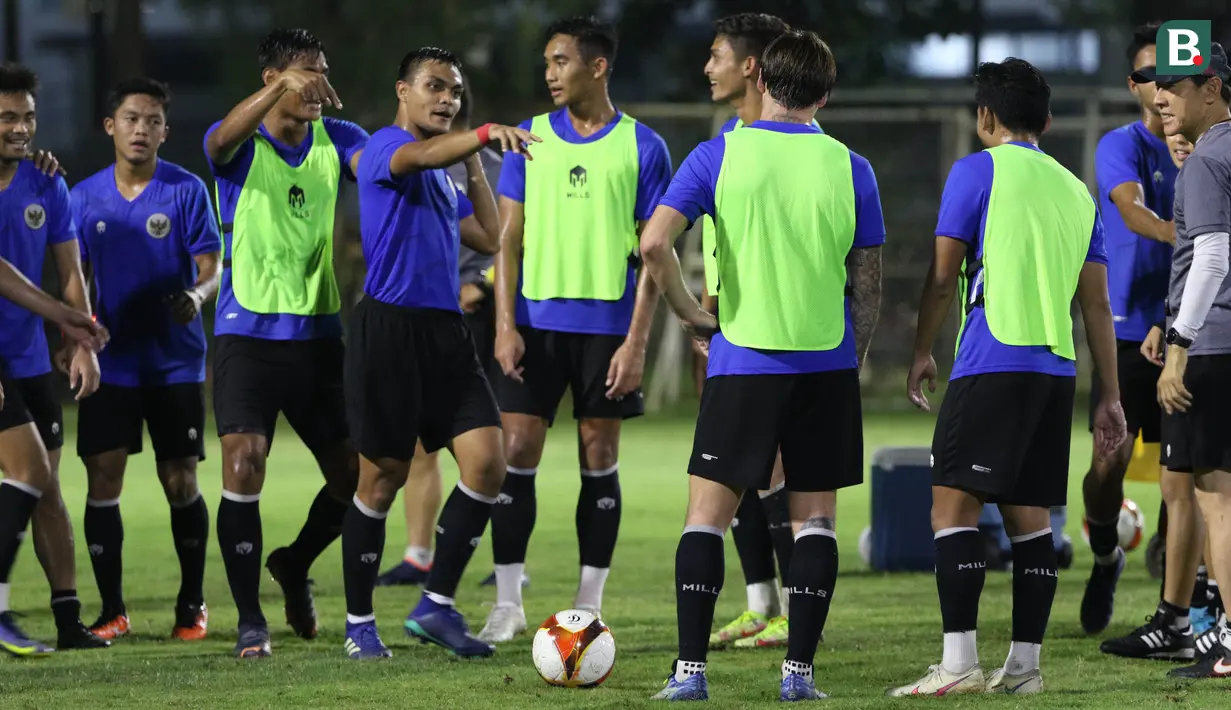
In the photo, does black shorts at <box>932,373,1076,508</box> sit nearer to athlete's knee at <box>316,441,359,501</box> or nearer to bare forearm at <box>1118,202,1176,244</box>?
bare forearm at <box>1118,202,1176,244</box>

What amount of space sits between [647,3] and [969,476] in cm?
2416

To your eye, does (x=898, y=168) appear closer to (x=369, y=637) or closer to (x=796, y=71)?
(x=369, y=637)

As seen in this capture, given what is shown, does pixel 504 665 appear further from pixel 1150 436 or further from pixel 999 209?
pixel 1150 436

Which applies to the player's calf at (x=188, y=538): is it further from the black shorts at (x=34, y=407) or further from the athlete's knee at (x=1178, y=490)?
the athlete's knee at (x=1178, y=490)

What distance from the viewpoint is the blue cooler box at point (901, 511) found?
9.37 metres

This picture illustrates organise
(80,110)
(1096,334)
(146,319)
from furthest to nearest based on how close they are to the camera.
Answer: (80,110) < (146,319) < (1096,334)

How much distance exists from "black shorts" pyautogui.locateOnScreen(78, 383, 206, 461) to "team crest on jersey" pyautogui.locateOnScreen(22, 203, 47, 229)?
713 mm

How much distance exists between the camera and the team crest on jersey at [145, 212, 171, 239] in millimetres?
7680

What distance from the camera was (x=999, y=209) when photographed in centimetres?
605

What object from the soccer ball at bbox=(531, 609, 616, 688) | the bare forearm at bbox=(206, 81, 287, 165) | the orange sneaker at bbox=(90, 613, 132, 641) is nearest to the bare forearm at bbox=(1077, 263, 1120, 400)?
the soccer ball at bbox=(531, 609, 616, 688)

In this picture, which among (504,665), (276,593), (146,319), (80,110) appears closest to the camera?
(504,665)

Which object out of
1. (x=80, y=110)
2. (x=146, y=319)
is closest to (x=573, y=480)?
(x=146, y=319)

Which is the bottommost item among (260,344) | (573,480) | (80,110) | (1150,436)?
(573,480)

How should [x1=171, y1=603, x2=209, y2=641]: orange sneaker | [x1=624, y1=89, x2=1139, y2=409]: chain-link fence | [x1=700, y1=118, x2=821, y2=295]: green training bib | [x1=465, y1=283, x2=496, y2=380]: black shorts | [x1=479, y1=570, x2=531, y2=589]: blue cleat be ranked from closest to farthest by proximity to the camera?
[x1=700, y1=118, x2=821, y2=295]: green training bib → [x1=171, y1=603, x2=209, y2=641]: orange sneaker → [x1=479, y1=570, x2=531, y2=589]: blue cleat → [x1=465, y1=283, x2=496, y2=380]: black shorts → [x1=624, y1=89, x2=1139, y2=409]: chain-link fence
